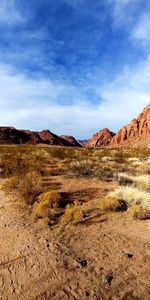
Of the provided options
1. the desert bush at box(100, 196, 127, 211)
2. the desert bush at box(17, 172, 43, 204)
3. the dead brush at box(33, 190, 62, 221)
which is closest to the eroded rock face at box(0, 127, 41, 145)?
the desert bush at box(17, 172, 43, 204)

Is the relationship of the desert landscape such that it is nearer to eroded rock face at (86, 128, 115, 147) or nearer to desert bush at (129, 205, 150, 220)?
desert bush at (129, 205, 150, 220)

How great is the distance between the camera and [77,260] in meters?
6.59

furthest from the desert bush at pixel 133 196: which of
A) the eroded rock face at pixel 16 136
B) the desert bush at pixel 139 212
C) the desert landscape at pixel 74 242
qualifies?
the eroded rock face at pixel 16 136

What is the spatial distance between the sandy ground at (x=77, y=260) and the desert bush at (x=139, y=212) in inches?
11.4

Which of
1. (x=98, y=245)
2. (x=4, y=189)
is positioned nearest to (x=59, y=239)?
(x=98, y=245)

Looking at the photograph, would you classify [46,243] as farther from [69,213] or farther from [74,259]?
[69,213]

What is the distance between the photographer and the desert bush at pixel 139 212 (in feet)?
30.5

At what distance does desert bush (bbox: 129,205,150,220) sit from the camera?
928 centimetres

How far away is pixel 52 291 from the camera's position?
18.1 feet

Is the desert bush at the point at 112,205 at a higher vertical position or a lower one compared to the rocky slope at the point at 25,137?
lower

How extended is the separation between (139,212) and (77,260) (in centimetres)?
342

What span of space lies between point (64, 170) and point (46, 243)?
36.1 ft

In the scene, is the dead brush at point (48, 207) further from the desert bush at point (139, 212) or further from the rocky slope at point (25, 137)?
the rocky slope at point (25, 137)

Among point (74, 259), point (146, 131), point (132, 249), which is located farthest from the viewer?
point (146, 131)
